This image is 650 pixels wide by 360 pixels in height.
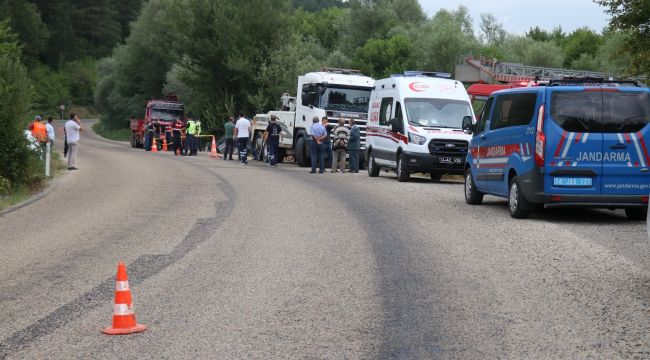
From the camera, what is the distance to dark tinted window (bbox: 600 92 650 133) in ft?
51.0

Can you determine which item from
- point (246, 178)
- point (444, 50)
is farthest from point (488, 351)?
point (444, 50)

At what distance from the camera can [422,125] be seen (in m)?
26.3

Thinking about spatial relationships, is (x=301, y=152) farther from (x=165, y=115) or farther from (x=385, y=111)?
(x=165, y=115)

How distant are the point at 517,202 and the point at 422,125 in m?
10.3

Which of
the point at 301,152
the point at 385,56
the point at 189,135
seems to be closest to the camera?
the point at 301,152

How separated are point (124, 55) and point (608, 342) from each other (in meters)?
82.5

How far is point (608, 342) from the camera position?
7281 millimetres

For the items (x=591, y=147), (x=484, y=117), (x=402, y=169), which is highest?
(x=484, y=117)

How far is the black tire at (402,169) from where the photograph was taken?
85.1ft

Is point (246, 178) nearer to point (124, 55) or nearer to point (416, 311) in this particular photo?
point (416, 311)

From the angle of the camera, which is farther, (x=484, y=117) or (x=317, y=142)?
(x=317, y=142)

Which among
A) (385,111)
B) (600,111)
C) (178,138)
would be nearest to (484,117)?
(600,111)

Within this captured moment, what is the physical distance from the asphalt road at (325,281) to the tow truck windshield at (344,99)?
15.3 m

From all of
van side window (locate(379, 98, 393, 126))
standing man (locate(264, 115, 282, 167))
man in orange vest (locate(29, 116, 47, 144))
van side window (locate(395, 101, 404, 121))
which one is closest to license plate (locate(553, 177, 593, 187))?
van side window (locate(395, 101, 404, 121))
